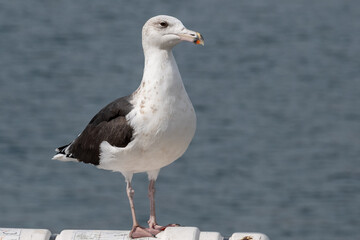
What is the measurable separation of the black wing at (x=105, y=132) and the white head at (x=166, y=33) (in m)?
0.66

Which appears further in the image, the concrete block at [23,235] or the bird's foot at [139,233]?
the bird's foot at [139,233]

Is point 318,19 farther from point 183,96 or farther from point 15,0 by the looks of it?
point 183,96

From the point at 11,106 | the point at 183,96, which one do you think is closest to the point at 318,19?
the point at 11,106

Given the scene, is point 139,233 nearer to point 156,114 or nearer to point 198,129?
point 156,114

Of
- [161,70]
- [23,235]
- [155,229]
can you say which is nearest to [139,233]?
[155,229]

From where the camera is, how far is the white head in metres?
9.02

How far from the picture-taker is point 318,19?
4147 centimetres

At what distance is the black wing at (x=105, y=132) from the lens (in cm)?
949

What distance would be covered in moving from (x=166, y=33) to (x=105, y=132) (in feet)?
4.15

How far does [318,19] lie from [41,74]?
1241cm

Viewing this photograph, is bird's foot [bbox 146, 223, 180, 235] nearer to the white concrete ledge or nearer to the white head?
the white concrete ledge

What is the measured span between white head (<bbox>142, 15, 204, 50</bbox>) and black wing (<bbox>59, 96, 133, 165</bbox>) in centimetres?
66

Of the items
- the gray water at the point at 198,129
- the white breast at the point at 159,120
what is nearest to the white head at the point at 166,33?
the white breast at the point at 159,120

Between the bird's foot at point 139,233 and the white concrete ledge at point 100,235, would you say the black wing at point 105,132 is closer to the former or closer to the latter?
the bird's foot at point 139,233
